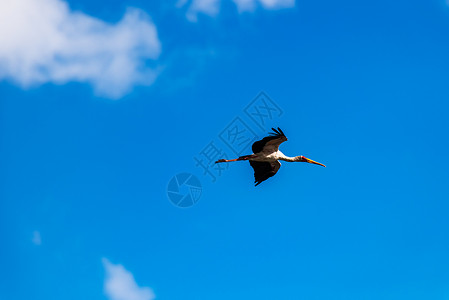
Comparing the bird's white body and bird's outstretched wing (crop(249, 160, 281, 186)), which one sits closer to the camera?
the bird's white body

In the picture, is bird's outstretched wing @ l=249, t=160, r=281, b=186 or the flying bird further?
bird's outstretched wing @ l=249, t=160, r=281, b=186

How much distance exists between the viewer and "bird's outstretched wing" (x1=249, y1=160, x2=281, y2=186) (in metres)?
33.3

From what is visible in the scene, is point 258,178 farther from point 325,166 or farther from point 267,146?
point 325,166

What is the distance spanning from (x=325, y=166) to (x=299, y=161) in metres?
1.86

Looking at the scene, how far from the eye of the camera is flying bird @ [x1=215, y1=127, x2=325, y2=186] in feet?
103

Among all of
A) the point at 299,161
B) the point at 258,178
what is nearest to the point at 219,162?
the point at 258,178

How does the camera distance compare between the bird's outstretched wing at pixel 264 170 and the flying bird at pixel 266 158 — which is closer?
the flying bird at pixel 266 158

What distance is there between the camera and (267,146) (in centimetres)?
3192

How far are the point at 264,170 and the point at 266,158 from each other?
912mm

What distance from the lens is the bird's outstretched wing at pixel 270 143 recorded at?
1200 inches

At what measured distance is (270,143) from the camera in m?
31.6

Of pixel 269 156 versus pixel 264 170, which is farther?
pixel 264 170

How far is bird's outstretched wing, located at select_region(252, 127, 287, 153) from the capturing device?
30469mm

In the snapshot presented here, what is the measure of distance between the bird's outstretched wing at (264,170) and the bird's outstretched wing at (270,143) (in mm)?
1189
